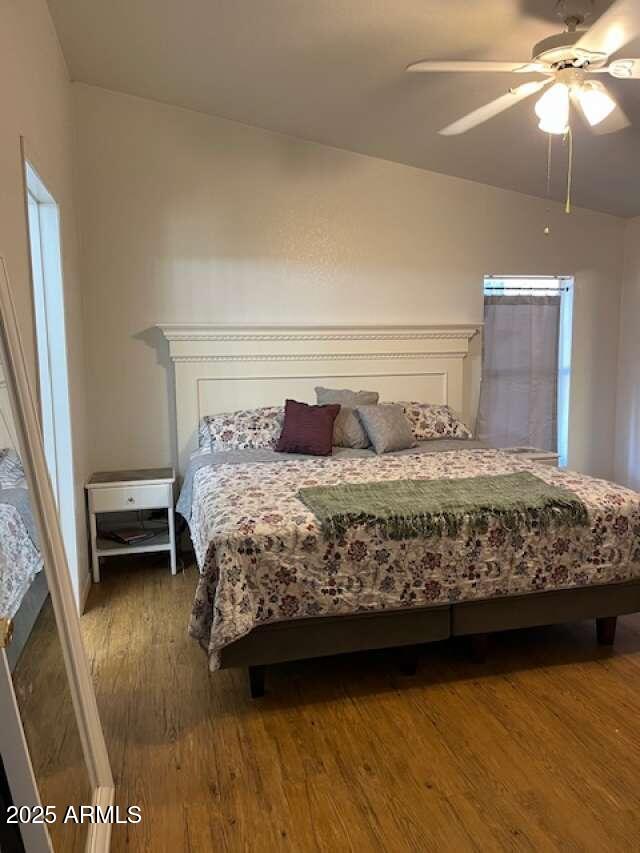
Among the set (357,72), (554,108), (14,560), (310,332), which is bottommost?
(14,560)

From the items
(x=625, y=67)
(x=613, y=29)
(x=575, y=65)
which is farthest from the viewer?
(x=575, y=65)

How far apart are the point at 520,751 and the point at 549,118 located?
2306mm

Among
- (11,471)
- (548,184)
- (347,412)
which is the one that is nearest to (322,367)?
(347,412)

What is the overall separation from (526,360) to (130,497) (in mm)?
2979

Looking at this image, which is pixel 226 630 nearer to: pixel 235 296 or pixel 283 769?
pixel 283 769

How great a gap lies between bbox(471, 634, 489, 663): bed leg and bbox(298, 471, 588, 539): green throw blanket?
20.0 inches

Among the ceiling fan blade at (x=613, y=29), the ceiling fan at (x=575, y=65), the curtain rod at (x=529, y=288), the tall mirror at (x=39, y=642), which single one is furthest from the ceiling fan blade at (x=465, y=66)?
the curtain rod at (x=529, y=288)

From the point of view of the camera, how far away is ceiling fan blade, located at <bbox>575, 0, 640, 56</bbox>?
1812 millimetres

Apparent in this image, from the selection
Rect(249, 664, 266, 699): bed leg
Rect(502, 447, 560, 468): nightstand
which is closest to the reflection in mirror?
Rect(249, 664, 266, 699): bed leg

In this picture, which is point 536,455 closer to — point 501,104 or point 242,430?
point 242,430

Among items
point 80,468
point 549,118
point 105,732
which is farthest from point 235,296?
point 105,732

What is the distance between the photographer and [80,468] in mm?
3496

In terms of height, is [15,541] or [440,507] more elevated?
[15,541]

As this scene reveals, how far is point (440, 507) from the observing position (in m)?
2.56
